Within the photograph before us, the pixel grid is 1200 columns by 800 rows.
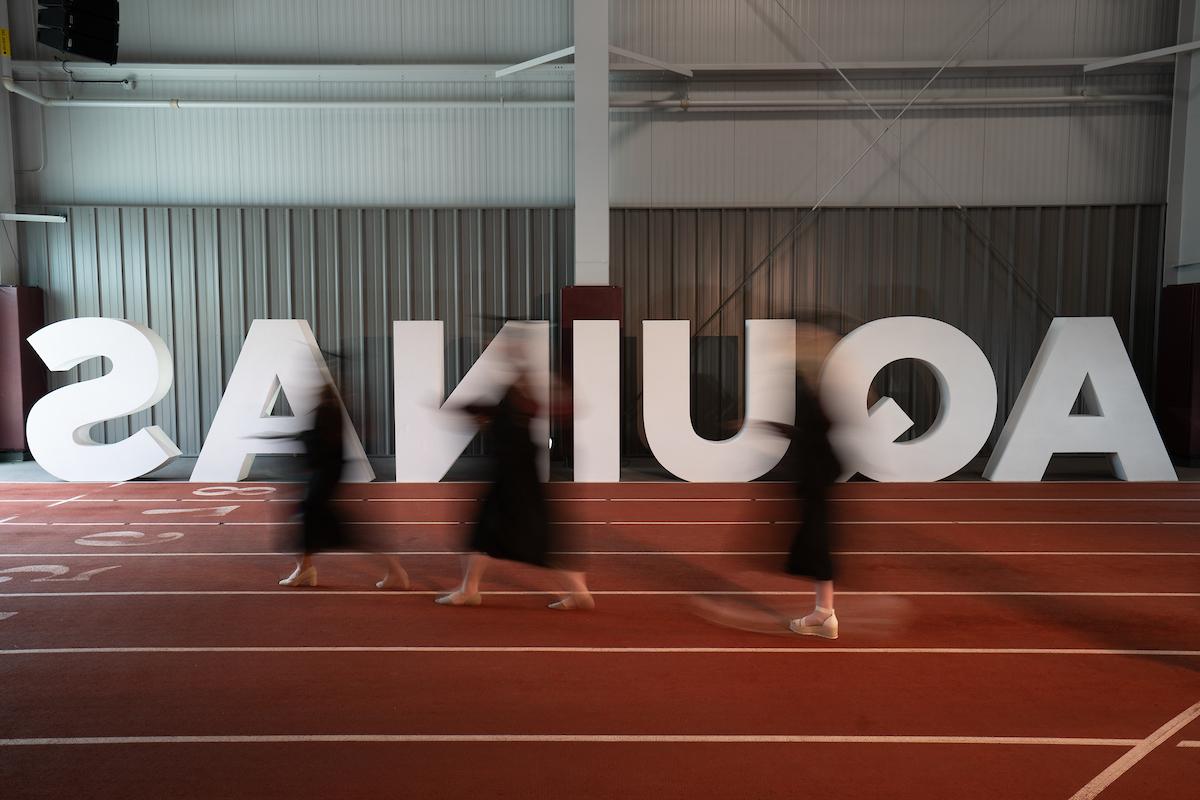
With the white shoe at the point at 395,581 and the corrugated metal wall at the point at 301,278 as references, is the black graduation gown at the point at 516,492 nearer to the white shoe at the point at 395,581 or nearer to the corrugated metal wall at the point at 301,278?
the white shoe at the point at 395,581

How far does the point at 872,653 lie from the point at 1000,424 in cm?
964

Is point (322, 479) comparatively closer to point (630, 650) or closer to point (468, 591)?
point (468, 591)

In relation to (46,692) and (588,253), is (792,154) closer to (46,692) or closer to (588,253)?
(588,253)

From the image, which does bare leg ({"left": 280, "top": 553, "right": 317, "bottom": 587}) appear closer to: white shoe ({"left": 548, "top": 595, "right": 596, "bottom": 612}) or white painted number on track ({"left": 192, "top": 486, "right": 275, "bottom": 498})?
white shoe ({"left": 548, "top": 595, "right": 596, "bottom": 612})

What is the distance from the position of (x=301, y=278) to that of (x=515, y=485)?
9210mm

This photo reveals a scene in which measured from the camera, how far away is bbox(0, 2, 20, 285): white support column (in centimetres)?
1213

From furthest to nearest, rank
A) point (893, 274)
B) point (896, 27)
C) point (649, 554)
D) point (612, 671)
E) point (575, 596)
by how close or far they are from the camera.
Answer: point (893, 274)
point (896, 27)
point (649, 554)
point (575, 596)
point (612, 671)

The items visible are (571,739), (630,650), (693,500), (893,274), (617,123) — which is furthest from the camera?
(893,274)

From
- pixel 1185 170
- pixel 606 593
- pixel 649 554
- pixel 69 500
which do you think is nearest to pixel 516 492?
pixel 606 593

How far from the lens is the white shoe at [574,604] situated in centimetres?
553

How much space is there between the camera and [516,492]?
510 centimetres

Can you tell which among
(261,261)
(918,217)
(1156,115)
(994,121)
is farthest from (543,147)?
(1156,115)

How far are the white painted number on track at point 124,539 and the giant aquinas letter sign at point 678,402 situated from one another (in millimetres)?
2508

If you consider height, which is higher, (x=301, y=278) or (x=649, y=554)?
(x=301, y=278)
